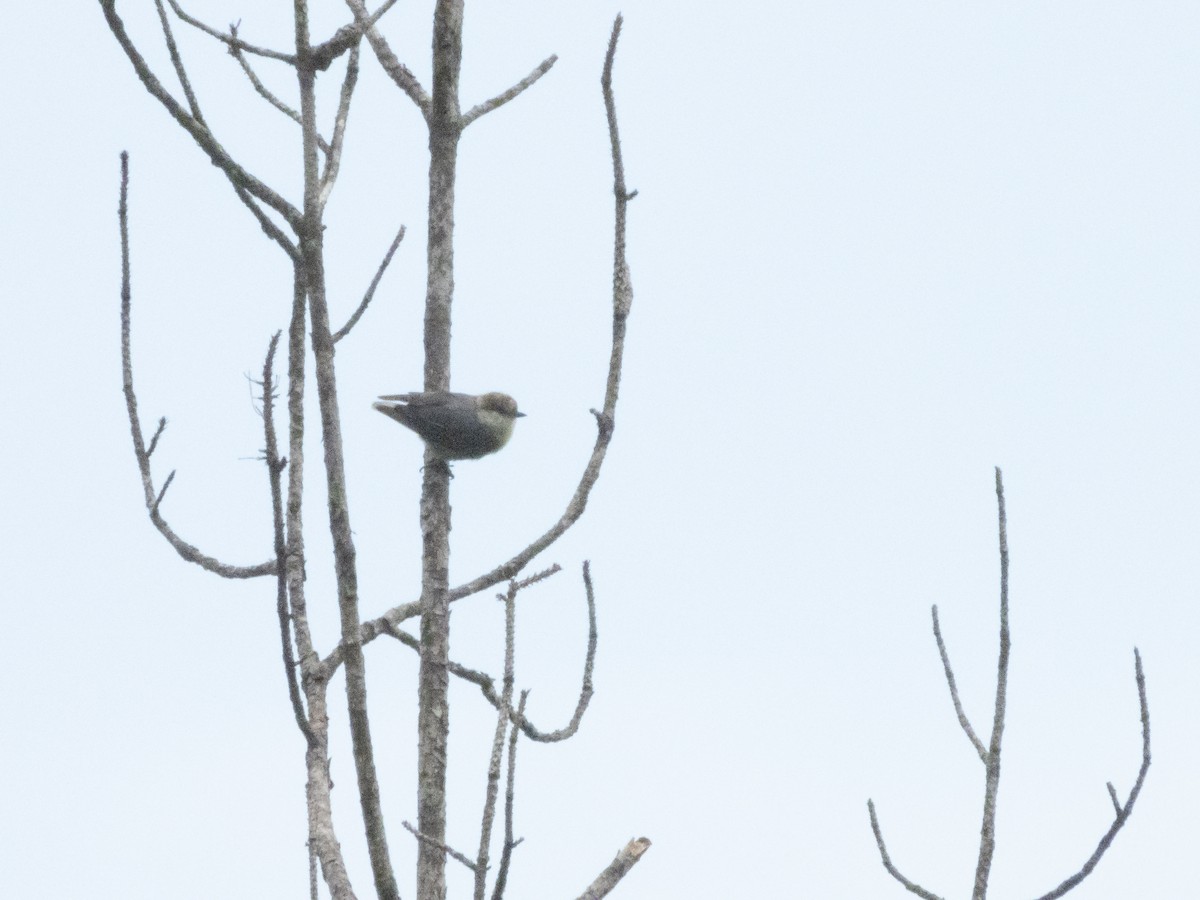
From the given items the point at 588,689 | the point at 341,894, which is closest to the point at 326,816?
the point at 341,894

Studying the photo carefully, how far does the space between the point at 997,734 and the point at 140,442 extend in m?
2.51

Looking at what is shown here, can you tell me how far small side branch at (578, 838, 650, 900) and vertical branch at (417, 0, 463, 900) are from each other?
16.7 inches

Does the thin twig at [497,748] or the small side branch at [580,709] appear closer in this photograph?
the thin twig at [497,748]

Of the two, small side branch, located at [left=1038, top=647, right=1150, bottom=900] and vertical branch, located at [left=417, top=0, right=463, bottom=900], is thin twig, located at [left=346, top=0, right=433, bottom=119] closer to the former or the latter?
vertical branch, located at [left=417, top=0, right=463, bottom=900]

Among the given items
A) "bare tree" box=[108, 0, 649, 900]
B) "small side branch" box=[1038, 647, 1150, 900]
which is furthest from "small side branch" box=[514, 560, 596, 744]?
"small side branch" box=[1038, 647, 1150, 900]

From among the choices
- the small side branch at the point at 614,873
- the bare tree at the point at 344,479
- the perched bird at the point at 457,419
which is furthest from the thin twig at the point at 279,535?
the perched bird at the point at 457,419

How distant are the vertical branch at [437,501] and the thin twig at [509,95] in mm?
132

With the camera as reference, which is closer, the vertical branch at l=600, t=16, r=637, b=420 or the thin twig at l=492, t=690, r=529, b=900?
the thin twig at l=492, t=690, r=529, b=900

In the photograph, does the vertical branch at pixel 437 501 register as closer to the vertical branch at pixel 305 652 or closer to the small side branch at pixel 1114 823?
the vertical branch at pixel 305 652

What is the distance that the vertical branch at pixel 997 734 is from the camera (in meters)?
3.60

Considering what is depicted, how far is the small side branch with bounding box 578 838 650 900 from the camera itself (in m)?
3.49

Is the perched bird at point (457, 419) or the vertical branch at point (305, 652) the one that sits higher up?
the perched bird at point (457, 419)

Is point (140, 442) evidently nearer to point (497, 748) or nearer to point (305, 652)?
point (305, 652)

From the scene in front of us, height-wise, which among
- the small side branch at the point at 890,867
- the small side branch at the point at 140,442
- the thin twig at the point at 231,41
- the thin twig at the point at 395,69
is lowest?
the small side branch at the point at 890,867
